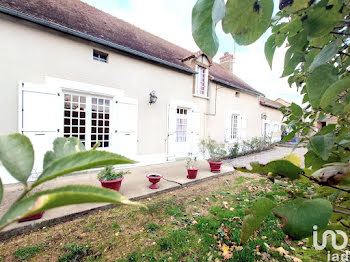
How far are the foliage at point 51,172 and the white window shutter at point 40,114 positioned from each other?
5.02m

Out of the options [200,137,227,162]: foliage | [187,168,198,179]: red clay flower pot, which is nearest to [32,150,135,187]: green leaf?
[187,168,198,179]: red clay flower pot

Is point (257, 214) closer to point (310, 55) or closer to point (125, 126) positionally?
point (310, 55)

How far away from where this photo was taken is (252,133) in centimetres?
1291

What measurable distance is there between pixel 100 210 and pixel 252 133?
12.1 m

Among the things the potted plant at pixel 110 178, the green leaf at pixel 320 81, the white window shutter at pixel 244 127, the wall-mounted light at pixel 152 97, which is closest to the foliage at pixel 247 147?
the white window shutter at pixel 244 127

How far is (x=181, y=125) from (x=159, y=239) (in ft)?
19.9

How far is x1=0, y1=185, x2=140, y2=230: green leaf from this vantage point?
241 millimetres

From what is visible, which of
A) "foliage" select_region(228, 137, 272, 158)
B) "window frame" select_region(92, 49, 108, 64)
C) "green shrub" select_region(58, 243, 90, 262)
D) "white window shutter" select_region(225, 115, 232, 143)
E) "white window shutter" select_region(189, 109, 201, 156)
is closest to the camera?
"green shrub" select_region(58, 243, 90, 262)

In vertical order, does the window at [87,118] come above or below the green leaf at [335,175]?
above

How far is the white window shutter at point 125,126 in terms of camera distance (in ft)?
19.8

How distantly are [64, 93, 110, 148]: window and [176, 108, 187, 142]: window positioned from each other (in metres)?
3.30

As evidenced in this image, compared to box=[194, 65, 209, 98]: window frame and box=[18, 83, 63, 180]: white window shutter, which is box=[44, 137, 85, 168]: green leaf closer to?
box=[18, 83, 63, 180]: white window shutter


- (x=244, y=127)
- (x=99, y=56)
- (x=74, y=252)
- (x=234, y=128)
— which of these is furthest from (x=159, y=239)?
(x=244, y=127)

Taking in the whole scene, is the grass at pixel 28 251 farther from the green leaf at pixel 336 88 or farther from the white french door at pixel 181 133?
the white french door at pixel 181 133
